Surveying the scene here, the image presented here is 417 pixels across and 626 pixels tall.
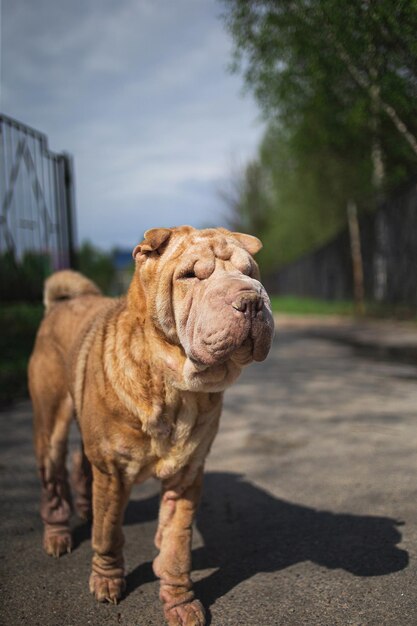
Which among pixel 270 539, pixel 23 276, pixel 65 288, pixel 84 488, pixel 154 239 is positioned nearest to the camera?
pixel 154 239

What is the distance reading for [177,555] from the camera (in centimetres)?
254

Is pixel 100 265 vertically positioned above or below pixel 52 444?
above

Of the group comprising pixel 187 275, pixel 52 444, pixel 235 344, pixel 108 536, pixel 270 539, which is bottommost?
pixel 270 539

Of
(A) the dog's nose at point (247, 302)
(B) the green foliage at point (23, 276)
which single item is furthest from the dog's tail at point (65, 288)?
(B) the green foliage at point (23, 276)

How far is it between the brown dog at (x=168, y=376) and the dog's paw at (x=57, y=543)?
496 millimetres

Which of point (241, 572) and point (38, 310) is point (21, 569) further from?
point (38, 310)

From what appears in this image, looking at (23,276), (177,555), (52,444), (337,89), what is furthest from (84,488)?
(337,89)

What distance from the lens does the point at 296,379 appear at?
7852 millimetres

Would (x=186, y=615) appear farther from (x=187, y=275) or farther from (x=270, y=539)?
(x=187, y=275)

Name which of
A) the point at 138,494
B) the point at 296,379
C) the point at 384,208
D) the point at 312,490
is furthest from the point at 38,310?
the point at 384,208

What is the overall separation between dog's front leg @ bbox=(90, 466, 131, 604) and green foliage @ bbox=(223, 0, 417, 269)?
10.2 ft

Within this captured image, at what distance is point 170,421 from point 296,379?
18.3 feet

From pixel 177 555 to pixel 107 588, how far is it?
1.22 feet

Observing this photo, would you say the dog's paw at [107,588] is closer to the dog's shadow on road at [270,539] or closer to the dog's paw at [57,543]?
the dog's shadow on road at [270,539]
